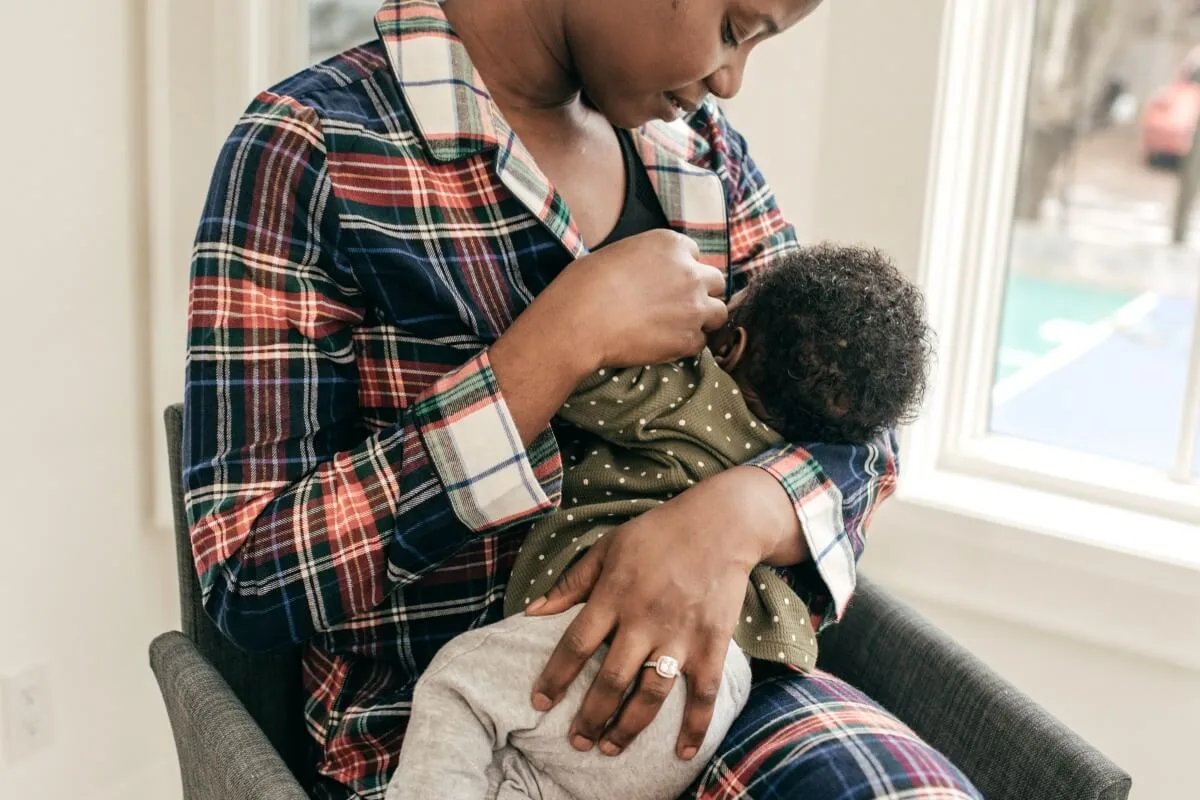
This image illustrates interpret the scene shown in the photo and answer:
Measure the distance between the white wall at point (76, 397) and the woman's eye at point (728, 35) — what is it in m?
0.91

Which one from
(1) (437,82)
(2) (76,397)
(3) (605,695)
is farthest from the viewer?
(2) (76,397)

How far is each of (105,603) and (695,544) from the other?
3.60 feet

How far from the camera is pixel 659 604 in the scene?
98 centimetres

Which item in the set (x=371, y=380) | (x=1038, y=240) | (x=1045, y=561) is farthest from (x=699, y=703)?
(x=1038, y=240)

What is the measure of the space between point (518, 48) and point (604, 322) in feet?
0.93

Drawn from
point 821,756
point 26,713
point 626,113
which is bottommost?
point 26,713

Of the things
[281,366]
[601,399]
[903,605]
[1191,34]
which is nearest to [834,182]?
[1191,34]

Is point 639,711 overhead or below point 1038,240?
below

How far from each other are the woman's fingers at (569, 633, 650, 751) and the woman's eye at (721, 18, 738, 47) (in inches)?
20.2

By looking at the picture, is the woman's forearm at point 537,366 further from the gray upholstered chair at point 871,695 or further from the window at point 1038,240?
the window at point 1038,240

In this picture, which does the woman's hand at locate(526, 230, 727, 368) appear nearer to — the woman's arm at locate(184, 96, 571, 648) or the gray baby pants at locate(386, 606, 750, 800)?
the woman's arm at locate(184, 96, 571, 648)

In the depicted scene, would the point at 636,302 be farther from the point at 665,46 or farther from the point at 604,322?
the point at 665,46

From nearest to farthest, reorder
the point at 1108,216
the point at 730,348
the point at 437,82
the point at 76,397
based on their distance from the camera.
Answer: the point at 437,82
the point at 730,348
the point at 76,397
the point at 1108,216

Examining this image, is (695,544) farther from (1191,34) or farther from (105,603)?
(1191,34)
